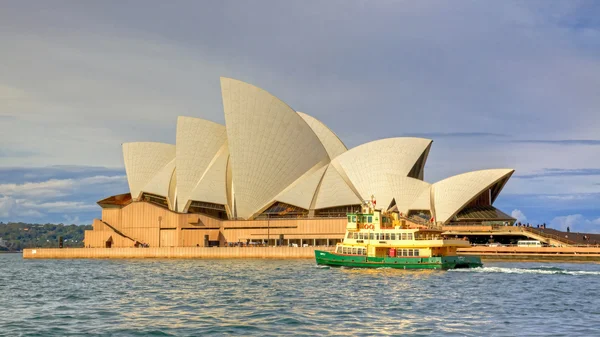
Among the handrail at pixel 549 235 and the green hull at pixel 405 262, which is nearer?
the green hull at pixel 405 262

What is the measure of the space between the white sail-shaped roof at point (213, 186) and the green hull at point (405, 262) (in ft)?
116

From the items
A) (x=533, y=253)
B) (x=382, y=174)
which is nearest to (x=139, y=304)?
(x=533, y=253)

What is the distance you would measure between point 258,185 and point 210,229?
7528 millimetres

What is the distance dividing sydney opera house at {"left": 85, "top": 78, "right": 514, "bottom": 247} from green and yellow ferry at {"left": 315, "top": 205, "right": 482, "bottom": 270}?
24187mm

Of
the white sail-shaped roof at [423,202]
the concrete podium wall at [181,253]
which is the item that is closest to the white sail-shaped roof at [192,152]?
the concrete podium wall at [181,253]

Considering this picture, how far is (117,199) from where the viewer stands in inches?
3629

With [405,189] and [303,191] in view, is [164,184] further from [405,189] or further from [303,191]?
[405,189]

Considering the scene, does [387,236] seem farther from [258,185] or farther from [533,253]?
[258,185]

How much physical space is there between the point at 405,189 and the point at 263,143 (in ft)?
53.3

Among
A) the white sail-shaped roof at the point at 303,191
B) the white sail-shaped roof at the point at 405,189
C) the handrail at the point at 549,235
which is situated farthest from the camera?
the white sail-shaped roof at the point at 303,191

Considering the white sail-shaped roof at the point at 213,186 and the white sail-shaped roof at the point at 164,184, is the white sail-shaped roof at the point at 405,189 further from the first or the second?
the white sail-shaped roof at the point at 164,184

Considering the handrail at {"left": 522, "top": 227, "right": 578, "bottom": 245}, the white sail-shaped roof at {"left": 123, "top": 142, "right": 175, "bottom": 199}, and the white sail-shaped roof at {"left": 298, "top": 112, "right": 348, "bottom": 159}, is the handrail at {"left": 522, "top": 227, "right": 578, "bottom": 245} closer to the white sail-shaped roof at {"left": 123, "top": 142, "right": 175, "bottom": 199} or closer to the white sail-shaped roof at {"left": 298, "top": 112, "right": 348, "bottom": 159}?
the white sail-shaped roof at {"left": 298, "top": 112, "right": 348, "bottom": 159}

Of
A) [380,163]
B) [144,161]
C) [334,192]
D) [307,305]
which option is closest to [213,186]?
[144,161]

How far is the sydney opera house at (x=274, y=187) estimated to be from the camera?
3027 inches
